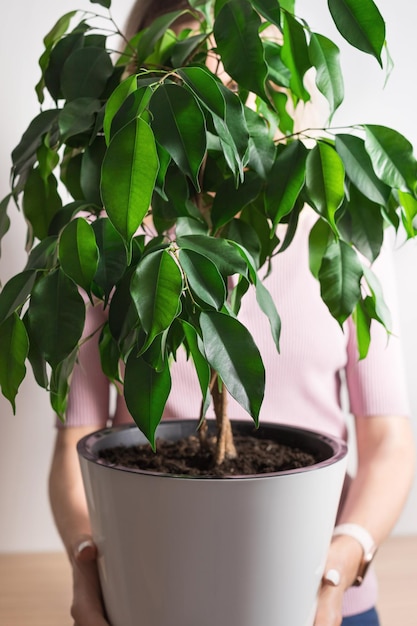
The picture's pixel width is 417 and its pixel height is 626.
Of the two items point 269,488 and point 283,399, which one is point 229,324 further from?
point 283,399

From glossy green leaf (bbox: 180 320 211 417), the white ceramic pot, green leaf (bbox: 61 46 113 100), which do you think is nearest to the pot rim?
the white ceramic pot

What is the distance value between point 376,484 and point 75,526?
0.44 meters

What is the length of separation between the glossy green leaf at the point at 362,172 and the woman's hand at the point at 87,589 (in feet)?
1.41

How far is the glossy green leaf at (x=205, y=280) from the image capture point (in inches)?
16.9

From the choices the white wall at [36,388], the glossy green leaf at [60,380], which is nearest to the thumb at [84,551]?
the glossy green leaf at [60,380]

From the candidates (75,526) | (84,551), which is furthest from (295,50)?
(75,526)

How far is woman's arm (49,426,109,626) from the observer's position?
0.69 m

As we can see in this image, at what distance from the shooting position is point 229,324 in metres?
0.44

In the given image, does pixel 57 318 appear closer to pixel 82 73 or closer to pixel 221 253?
pixel 221 253

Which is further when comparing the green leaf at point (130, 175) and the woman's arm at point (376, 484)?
the woman's arm at point (376, 484)

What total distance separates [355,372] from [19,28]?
0.81 m

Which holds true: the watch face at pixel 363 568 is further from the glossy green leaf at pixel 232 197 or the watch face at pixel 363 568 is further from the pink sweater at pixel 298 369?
the glossy green leaf at pixel 232 197

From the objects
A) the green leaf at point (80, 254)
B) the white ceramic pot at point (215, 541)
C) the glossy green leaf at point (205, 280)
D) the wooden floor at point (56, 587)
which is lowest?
the wooden floor at point (56, 587)

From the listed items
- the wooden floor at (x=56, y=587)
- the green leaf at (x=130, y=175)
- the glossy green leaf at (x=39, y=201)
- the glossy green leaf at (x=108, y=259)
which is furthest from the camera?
the wooden floor at (x=56, y=587)
